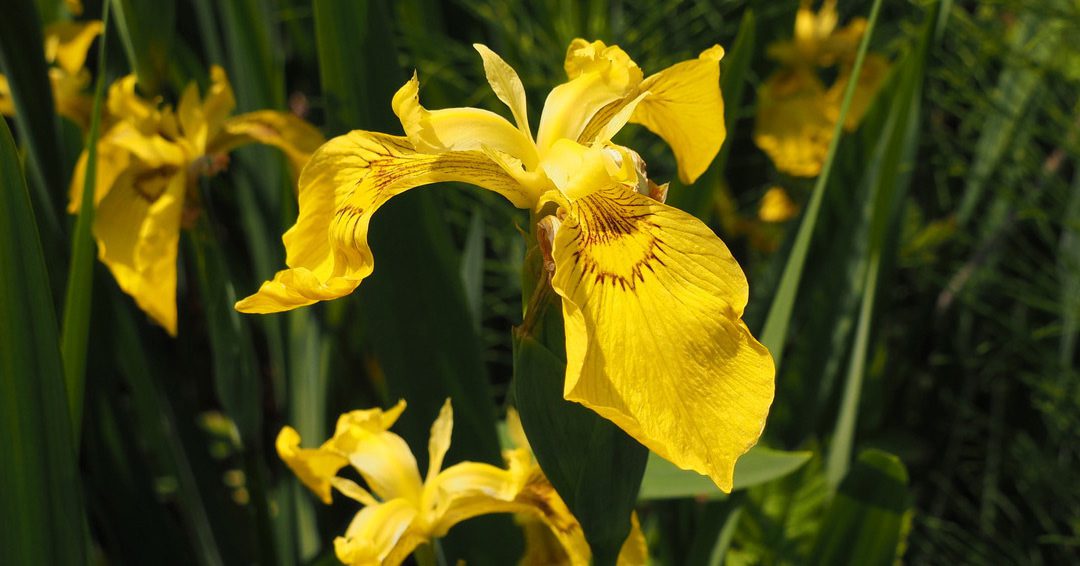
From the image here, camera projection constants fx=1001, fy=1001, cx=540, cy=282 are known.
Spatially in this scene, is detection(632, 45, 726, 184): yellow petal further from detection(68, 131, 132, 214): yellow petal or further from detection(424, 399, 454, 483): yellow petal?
detection(68, 131, 132, 214): yellow petal

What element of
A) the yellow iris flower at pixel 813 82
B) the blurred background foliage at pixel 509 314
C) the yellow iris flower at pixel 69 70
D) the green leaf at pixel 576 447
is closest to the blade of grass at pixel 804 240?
the blurred background foliage at pixel 509 314

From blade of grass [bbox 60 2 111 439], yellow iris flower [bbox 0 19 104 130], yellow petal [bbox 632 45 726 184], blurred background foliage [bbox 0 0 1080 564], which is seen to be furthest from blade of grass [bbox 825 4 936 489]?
yellow iris flower [bbox 0 19 104 130]

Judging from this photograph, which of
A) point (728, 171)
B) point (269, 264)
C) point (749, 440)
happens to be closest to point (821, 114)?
point (728, 171)

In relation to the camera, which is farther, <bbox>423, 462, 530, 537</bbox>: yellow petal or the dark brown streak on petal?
<bbox>423, 462, 530, 537</bbox>: yellow petal

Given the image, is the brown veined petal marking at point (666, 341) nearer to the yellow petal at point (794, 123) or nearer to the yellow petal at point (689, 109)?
the yellow petal at point (689, 109)

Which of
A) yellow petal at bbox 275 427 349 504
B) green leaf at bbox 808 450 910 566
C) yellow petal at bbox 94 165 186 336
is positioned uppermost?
yellow petal at bbox 94 165 186 336

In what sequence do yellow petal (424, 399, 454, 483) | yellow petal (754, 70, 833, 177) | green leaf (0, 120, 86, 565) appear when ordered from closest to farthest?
green leaf (0, 120, 86, 565) < yellow petal (424, 399, 454, 483) < yellow petal (754, 70, 833, 177)

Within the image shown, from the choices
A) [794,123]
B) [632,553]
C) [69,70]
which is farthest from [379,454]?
[794,123]

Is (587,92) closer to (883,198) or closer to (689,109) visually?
(689,109)
